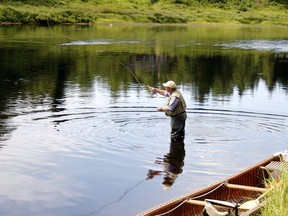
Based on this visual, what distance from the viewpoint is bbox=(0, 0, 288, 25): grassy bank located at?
124081 millimetres

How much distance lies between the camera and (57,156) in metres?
18.1

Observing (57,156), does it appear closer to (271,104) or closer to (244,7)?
(271,104)

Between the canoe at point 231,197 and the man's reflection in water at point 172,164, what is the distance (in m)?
2.25

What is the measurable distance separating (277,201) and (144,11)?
145 meters

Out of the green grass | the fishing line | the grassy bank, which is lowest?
the grassy bank

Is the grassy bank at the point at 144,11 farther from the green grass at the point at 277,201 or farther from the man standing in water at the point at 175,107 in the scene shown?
the green grass at the point at 277,201

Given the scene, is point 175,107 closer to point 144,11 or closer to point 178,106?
point 178,106

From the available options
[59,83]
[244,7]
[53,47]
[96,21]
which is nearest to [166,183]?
[59,83]

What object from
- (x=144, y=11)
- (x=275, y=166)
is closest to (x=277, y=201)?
(x=275, y=166)

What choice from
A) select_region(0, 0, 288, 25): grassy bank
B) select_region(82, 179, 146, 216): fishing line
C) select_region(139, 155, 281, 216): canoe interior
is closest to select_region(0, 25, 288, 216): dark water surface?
select_region(82, 179, 146, 216): fishing line

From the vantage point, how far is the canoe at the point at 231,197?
1085cm

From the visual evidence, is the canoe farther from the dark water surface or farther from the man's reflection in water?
the man's reflection in water

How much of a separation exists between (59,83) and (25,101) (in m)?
7.82

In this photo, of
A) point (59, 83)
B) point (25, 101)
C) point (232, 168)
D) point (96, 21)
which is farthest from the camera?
point (96, 21)
